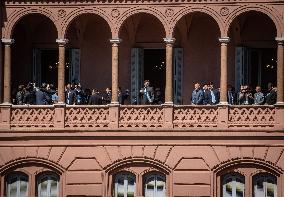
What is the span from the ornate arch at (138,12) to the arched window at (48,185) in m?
6.17

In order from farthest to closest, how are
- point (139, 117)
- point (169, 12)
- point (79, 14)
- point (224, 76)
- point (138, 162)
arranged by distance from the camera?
point (79, 14) < point (169, 12) < point (139, 117) < point (138, 162) < point (224, 76)

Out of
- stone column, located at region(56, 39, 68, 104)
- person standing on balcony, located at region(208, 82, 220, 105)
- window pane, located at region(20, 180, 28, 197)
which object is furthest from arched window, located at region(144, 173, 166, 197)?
window pane, located at region(20, 180, 28, 197)

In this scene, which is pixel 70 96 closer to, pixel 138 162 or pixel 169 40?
pixel 138 162

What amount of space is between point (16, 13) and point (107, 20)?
3.64 m

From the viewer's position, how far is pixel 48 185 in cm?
3766

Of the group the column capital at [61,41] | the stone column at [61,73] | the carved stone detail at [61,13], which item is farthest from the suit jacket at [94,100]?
the carved stone detail at [61,13]

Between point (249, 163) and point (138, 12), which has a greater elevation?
point (138, 12)

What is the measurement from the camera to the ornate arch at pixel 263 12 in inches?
1441

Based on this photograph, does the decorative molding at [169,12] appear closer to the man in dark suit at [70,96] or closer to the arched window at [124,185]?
the man in dark suit at [70,96]

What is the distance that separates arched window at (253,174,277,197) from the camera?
36.5 m

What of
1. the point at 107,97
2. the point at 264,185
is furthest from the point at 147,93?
the point at 264,185

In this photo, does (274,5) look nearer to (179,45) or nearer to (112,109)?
(179,45)

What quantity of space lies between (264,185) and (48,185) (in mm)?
8468

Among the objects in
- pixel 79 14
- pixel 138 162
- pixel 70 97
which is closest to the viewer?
pixel 138 162
